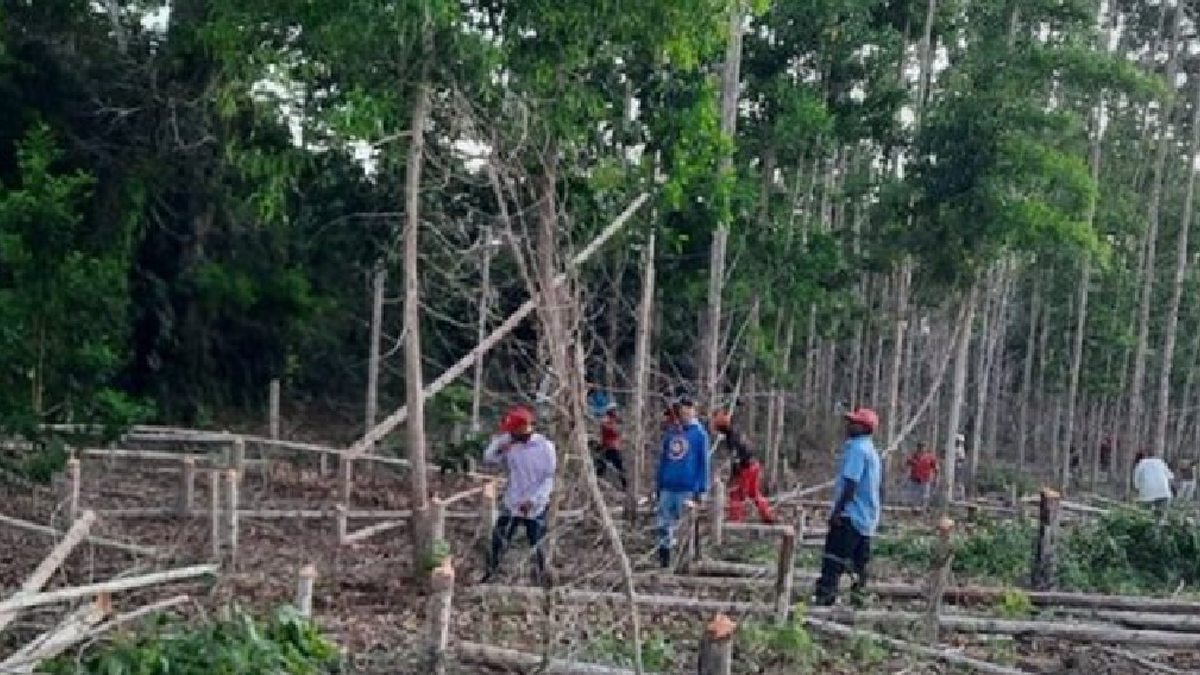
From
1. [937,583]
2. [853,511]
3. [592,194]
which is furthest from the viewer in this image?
[592,194]

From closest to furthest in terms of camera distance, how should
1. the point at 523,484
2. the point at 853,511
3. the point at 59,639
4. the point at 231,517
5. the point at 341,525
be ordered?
the point at 59,639
the point at 853,511
the point at 523,484
the point at 231,517
the point at 341,525

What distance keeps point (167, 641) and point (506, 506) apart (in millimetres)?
3874

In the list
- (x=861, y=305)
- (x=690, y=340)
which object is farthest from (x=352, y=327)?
(x=861, y=305)

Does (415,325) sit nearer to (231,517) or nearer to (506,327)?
(506,327)

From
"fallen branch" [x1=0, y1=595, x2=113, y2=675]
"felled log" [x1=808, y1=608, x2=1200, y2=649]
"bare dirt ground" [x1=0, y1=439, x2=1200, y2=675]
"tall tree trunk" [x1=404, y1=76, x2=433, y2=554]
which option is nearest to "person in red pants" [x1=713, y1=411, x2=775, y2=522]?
"bare dirt ground" [x1=0, y1=439, x2=1200, y2=675]

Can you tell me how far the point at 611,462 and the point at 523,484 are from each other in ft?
17.5

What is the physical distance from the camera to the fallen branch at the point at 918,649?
9.48m

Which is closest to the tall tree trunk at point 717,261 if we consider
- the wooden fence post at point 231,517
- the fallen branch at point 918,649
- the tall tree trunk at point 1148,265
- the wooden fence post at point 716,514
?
the wooden fence post at point 716,514

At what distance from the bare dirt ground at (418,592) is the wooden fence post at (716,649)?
5.06 feet

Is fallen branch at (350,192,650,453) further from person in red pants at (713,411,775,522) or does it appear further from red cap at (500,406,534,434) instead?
person in red pants at (713,411,775,522)

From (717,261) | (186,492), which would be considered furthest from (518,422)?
(717,261)

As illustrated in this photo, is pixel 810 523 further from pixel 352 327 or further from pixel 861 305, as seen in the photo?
pixel 352 327

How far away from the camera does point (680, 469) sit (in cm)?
1286

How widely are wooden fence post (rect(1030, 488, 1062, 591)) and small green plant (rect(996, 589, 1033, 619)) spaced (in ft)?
4.18
